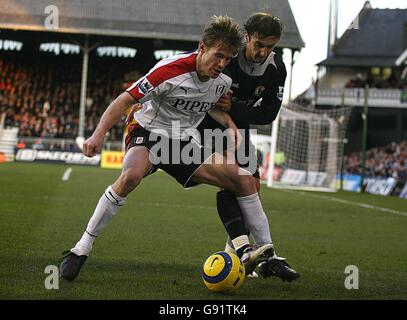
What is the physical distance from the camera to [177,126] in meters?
5.70

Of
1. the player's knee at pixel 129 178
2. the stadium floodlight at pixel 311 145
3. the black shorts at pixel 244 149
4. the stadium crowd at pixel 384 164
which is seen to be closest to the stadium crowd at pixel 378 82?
the stadium crowd at pixel 384 164

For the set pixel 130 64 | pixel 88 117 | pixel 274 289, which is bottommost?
pixel 274 289

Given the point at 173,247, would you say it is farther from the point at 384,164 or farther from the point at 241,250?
the point at 384,164

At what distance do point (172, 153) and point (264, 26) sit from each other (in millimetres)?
1121

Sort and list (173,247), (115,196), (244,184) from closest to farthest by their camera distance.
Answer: (115,196), (244,184), (173,247)

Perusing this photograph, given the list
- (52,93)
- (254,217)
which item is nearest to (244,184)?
(254,217)

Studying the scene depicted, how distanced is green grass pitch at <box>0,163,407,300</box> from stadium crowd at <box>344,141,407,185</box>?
14359mm

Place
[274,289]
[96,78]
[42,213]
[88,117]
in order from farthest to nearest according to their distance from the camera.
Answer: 1. [96,78]
2. [88,117]
3. [42,213]
4. [274,289]

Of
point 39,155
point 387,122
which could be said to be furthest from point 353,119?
point 39,155

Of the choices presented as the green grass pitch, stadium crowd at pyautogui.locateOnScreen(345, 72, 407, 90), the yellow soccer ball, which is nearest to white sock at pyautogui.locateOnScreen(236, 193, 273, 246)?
the green grass pitch

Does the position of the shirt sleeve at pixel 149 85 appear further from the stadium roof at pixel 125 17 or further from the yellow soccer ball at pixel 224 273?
the stadium roof at pixel 125 17
